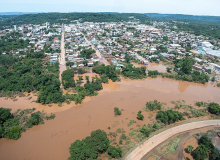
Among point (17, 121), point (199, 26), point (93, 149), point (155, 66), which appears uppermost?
point (199, 26)

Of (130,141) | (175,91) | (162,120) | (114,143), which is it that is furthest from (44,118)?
(175,91)

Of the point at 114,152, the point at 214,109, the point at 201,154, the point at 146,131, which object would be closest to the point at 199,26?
the point at 214,109

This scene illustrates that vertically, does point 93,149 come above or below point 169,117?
below

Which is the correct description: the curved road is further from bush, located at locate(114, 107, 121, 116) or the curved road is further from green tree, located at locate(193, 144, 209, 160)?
bush, located at locate(114, 107, 121, 116)

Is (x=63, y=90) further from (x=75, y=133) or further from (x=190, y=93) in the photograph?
(x=190, y=93)

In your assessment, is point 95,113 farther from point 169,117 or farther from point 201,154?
point 201,154

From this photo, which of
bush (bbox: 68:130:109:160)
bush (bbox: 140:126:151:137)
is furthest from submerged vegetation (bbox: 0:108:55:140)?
bush (bbox: 140:126:151:137)

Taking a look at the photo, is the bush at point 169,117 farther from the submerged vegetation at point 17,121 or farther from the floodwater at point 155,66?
the floodwater at point 155,66
